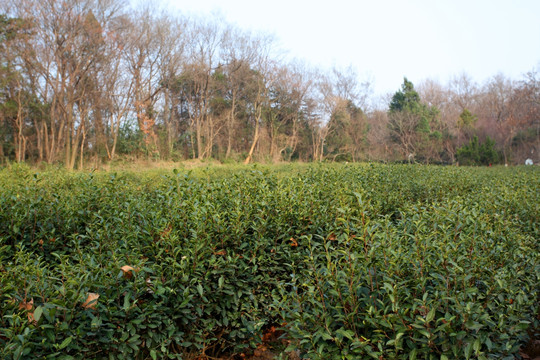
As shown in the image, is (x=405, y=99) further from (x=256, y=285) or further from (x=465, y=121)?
(x=256, y=285)

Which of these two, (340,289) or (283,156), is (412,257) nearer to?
(340,289)

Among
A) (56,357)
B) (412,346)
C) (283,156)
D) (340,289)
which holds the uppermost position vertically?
(283,156)

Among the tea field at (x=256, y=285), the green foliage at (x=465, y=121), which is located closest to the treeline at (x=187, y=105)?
the green foliage at (x=465, y=121)

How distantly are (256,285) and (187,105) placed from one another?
85.5 ft

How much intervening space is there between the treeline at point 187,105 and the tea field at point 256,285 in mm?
15782

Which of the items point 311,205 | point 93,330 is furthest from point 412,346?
point 311,205

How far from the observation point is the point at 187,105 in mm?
27312

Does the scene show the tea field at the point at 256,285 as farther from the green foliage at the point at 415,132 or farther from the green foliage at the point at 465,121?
the green foliage at the point at 465,121

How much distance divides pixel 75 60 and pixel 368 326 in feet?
60.1

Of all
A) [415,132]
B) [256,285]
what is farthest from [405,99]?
[256,285]

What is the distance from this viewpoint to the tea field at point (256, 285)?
62.9 inches

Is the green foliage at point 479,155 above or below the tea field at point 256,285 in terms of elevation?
above

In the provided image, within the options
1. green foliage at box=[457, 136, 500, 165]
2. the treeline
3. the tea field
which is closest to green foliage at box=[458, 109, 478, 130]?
A: the treeline

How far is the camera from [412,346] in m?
1.55
